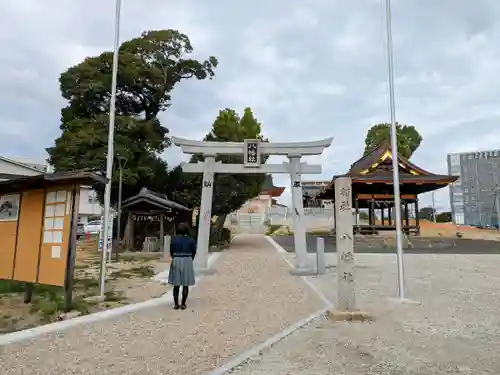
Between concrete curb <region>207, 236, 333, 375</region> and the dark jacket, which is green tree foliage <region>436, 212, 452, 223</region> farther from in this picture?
the dark jacket

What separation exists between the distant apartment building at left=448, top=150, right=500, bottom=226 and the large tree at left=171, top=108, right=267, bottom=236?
40.3 metres

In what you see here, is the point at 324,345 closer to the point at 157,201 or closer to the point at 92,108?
the point at 157,201

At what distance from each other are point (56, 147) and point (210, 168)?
35.6 ft

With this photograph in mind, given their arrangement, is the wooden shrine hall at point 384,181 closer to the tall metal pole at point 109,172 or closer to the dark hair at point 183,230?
the tall metal pole at point 109,172

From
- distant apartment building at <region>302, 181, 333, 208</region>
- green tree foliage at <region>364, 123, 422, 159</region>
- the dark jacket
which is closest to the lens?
the dark jacket

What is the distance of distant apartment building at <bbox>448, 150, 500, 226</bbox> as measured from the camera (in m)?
54.7

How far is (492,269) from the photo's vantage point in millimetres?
14188

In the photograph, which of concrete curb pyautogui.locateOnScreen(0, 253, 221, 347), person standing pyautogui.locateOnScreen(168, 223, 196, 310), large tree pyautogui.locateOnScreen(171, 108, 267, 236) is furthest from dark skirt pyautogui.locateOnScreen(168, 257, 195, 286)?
large tree pyautogui.locateOnScreen(171, 108, 267, 236)

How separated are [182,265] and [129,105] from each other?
1810cm

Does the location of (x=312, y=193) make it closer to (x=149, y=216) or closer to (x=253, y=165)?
(x=149, y=216)

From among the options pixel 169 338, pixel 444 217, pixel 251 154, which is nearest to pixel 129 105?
pixel 251 154

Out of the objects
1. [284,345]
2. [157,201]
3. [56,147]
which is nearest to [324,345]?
[284,345]

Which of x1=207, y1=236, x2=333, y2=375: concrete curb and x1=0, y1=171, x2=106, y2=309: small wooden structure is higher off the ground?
x1=0, y1=171, x2=106, y2=309: small wooden structure

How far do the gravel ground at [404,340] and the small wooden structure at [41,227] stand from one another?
14.2 ft
